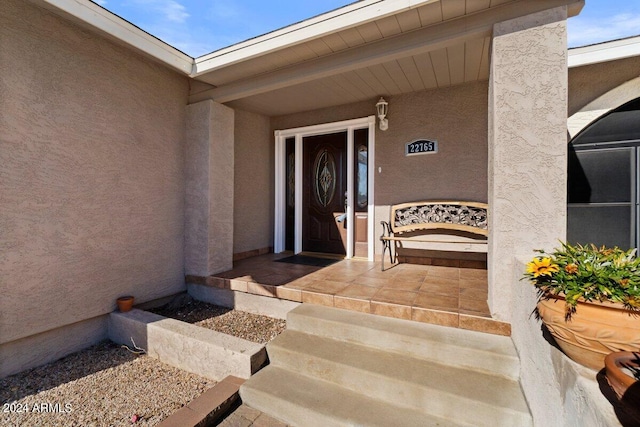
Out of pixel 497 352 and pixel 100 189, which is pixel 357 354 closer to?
pixel 497 352

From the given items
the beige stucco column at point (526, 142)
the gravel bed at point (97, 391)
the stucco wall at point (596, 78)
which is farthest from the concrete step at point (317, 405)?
the stucco wall at point (596, 78)

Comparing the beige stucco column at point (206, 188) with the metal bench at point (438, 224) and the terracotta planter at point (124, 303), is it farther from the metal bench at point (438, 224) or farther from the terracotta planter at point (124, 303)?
the metal bench at point (438, 224)

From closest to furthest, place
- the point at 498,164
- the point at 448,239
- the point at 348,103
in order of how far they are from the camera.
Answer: the point at 498,164, the point at 448,239, the point at 348,103

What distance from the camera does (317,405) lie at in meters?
1.88

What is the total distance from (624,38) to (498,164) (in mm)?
2508

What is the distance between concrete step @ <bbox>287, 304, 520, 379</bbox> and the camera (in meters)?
1.95

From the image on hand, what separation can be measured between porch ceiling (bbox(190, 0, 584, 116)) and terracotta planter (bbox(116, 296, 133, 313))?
8.64 ft

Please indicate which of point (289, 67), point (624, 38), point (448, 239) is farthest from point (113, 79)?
point (624, 38)

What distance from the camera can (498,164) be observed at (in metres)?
2.18

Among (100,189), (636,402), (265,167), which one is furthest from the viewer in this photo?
(265,167)

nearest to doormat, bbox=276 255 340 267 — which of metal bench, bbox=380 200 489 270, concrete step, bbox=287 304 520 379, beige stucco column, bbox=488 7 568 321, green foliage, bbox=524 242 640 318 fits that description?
metal bench, bbox=380 200 489 270

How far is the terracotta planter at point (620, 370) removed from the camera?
0.77m

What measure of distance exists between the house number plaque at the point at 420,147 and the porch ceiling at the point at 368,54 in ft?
2.46

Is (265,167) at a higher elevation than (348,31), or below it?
below
